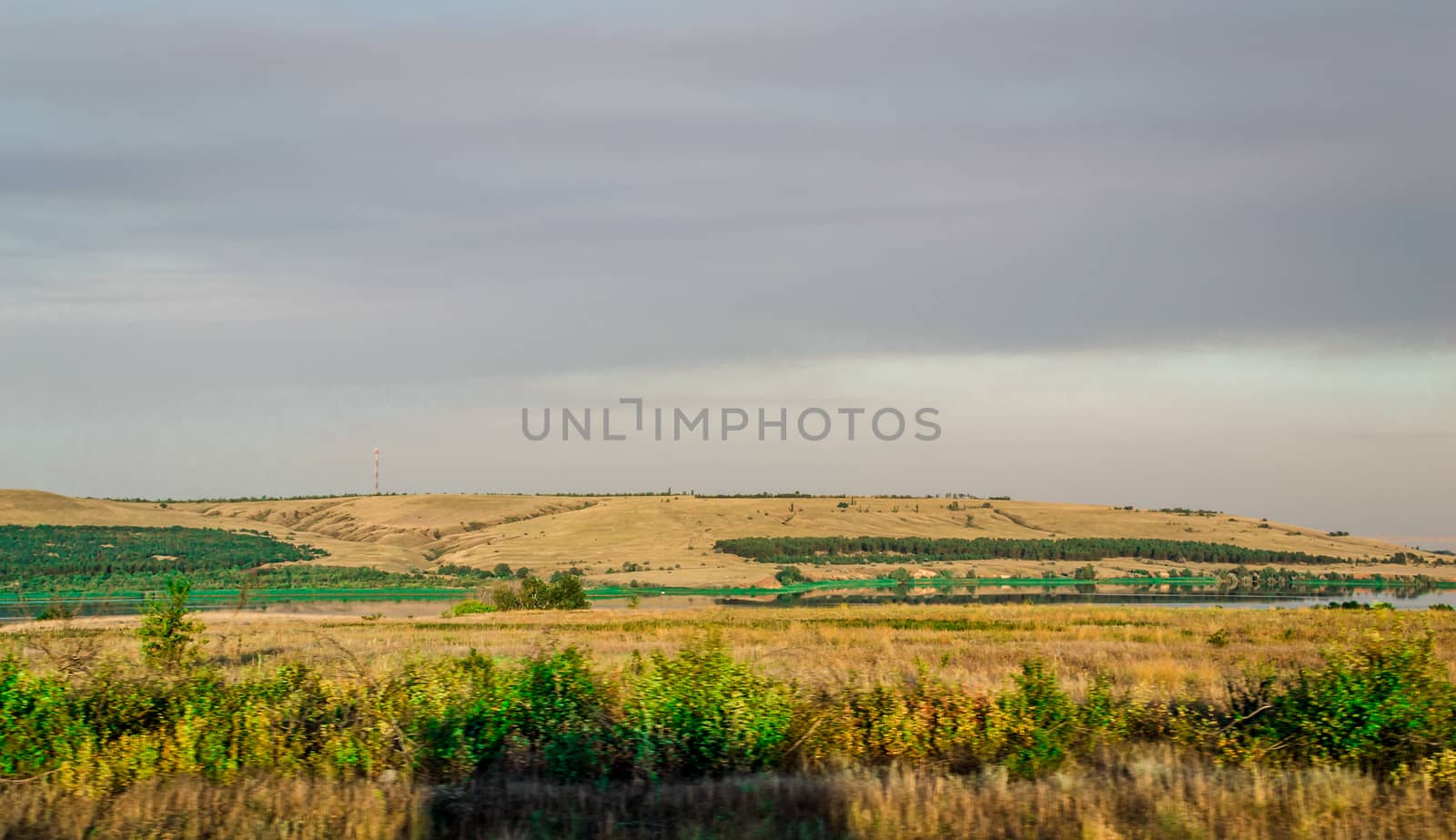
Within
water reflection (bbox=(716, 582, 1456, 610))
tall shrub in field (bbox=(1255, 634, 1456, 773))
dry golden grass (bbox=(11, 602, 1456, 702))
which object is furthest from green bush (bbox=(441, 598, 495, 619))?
tall shrub in field (bbox=(1255, 634, 1456, 773))

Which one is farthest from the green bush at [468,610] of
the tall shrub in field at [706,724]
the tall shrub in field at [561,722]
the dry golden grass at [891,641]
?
the tall shrub in field at [706,724]

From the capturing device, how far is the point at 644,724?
10.9 m

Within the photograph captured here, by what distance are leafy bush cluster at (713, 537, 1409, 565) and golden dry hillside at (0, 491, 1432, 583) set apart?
5684 millimetres

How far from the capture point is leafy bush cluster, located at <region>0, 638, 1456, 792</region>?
10656mm

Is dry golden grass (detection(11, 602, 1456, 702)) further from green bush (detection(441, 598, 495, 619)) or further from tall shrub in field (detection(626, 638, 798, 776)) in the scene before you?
green bush (detection(441, 598, 495, 619))

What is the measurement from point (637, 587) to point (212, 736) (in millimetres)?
78648

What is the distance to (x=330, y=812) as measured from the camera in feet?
29.8

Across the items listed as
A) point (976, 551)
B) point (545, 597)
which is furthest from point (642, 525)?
point (545, 597)

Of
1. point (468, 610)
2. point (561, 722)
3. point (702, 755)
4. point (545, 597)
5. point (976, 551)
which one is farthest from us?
point (976, 551)

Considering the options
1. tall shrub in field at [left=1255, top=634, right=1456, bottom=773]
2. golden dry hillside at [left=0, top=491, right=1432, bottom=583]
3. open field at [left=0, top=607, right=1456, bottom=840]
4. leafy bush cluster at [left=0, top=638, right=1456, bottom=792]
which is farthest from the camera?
golden dry hillside at [left=0, top=491, right=1432, bottom=583]

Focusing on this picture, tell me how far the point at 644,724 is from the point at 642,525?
463ft

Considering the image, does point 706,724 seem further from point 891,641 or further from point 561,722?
point 891,641

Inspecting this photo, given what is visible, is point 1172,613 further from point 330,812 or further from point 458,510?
point 458,510

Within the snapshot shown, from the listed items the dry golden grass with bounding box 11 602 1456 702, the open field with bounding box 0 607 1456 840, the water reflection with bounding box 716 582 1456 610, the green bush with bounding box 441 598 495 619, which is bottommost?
the water reflection with bounding box 716 582 1456 610
